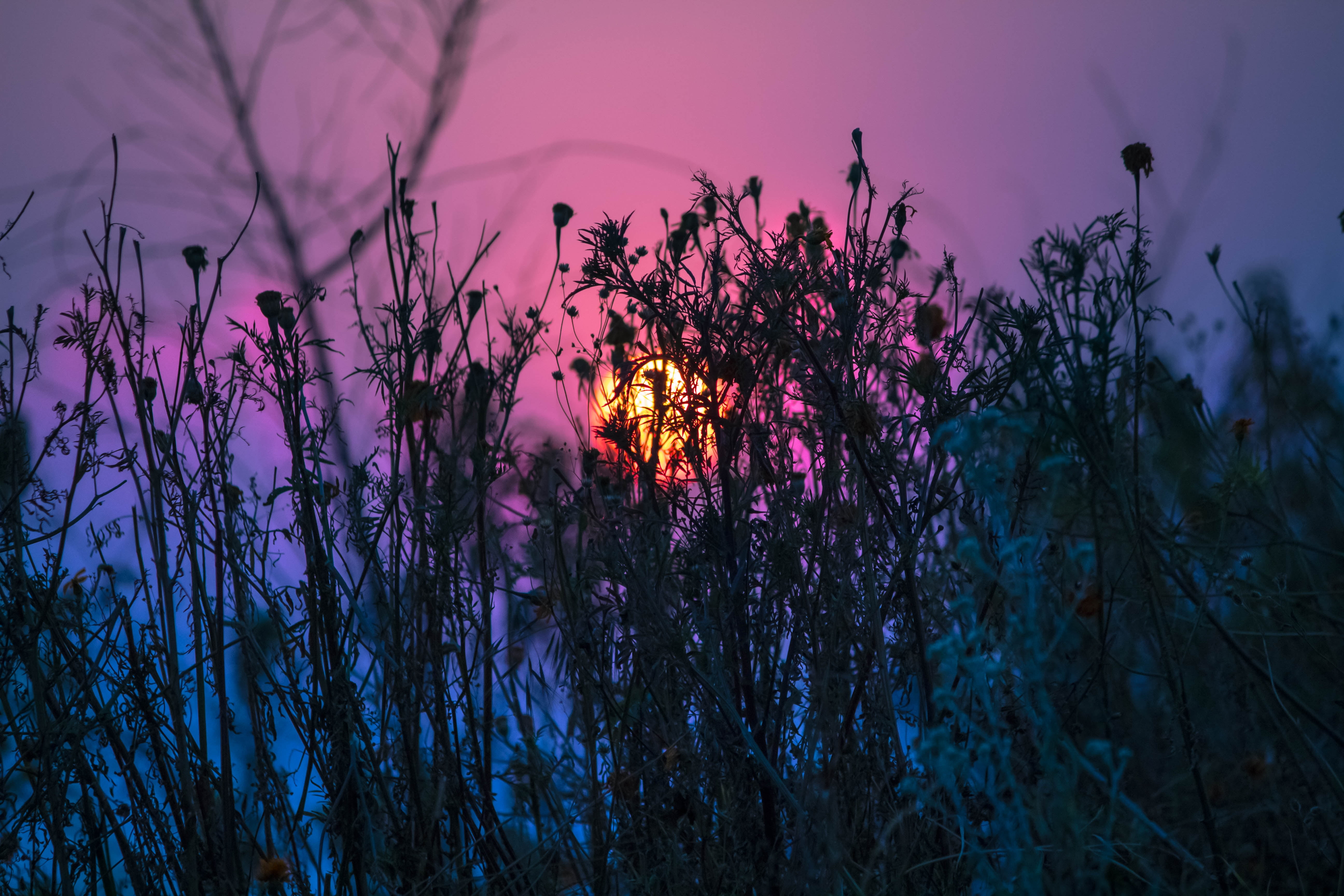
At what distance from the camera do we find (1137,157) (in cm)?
159

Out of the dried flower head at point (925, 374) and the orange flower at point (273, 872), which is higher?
the dried flower head at point (925, 374)

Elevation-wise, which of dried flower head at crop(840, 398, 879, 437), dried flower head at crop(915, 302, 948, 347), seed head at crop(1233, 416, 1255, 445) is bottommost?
seed head at crop(1233, 416, 1255, 445)

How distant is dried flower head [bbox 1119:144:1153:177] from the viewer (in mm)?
1589

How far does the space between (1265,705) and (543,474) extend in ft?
5.45

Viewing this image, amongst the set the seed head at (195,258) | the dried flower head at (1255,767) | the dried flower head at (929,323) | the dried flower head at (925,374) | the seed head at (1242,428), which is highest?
the seed head at (195,258)

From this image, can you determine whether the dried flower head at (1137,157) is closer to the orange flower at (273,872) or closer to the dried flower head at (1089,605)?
the dried flower head at (1089,605)

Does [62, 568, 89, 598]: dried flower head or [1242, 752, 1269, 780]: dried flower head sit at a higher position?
[62, 568, 89, 598]: dried flower head

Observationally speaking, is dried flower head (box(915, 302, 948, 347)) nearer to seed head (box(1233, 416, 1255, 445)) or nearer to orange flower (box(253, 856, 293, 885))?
seed head (box(1233, 416, 1255, 445))

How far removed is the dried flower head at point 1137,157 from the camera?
159cm

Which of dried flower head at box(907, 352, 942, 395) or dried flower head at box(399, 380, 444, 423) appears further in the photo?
dried flower head at box(399, 380, 444, 423)

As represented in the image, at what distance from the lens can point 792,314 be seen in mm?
1586

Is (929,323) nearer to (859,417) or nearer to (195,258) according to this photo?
(859,417)

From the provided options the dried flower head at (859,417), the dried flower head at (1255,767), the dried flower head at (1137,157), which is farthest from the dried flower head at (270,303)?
the dried flower head at (1255,767)

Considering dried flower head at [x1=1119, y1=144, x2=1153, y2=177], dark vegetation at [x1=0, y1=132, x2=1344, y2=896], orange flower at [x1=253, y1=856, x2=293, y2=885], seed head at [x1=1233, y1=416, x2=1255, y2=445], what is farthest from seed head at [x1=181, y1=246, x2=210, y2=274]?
seed head at [x1=1233, y1=416, x2=1255, y2=445]
